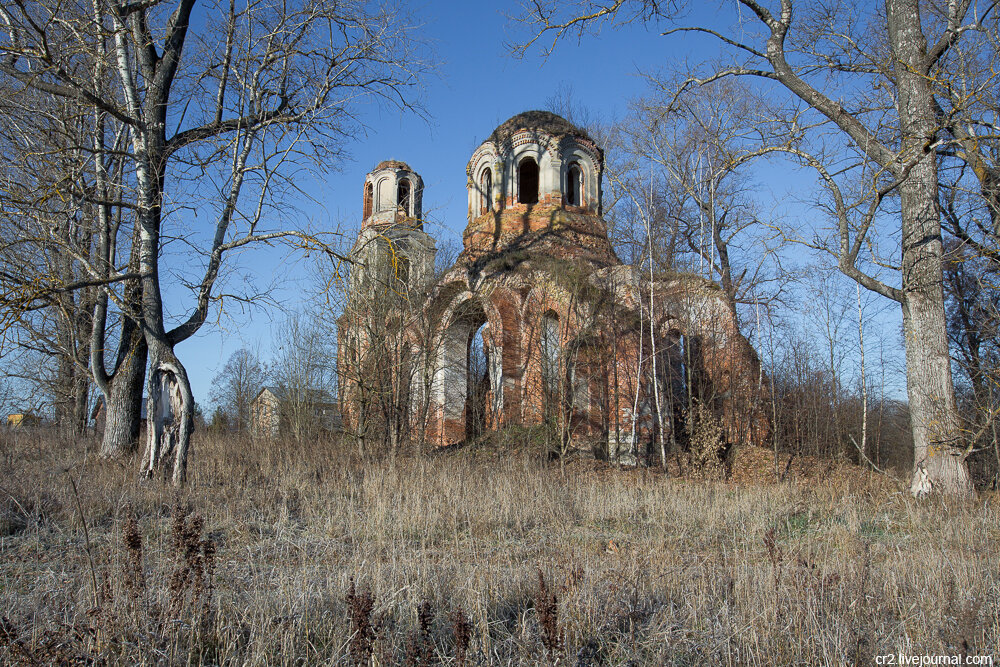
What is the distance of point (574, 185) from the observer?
19.9 metres

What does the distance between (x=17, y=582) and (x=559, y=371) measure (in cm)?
1166

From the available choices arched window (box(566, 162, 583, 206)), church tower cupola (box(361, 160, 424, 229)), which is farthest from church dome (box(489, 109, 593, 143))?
church tower cupola (box(361, 160, 424, 229))

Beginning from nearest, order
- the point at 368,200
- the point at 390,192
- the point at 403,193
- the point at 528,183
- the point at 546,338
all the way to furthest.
A: the point at 546,338 → the point at 528,183 → the point at 390,192 → the point at 368,200 → the point at 403,193

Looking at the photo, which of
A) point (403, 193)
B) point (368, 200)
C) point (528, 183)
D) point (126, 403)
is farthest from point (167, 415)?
point (403, 193)

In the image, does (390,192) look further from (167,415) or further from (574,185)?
(167,415)

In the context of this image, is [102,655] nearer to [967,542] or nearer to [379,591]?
[379,591]

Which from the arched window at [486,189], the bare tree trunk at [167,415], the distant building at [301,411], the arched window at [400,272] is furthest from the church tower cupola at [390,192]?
the bare tree trunk at [167,415]

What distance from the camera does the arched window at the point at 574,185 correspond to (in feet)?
64.7

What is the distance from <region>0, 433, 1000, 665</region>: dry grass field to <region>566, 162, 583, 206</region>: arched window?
548 inches

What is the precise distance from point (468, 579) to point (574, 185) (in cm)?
1762

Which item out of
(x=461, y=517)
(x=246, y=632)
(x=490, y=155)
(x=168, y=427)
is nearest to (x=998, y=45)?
(x=461, y=517)

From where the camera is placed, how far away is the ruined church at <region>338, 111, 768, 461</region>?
13.9m

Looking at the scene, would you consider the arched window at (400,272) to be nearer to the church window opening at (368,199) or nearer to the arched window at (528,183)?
the arched window at (528,183)

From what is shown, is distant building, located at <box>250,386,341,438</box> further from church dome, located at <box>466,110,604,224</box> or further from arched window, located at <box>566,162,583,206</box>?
arched window, located at <box>566,162,583,206</box>
